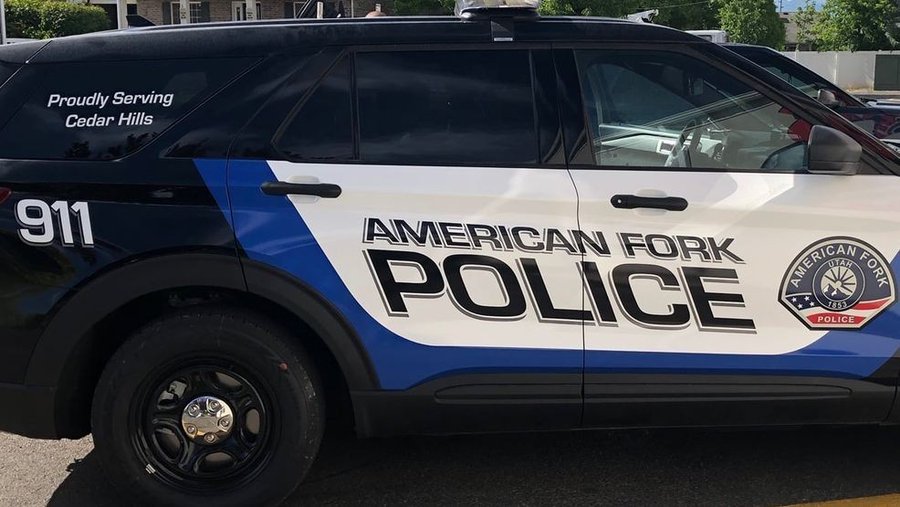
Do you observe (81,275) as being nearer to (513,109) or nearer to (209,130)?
(209,130)

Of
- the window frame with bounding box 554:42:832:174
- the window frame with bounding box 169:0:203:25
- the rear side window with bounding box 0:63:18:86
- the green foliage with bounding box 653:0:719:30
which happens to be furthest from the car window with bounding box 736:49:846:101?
the window frame with bounding box 169:0:203:25

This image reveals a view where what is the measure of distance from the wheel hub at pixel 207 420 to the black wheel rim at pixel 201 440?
12mm

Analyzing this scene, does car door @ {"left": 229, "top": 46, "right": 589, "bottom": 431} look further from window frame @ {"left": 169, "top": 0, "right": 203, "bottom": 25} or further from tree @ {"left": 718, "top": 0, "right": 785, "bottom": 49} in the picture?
window frame @ {"left": 169, "top": 0, "right": 203, "bottom": 25}

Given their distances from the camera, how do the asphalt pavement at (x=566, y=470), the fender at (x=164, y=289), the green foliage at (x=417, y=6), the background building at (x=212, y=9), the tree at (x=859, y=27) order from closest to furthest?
1. the fender at (x=164, y=289)
2. the asphalt pavement at (x=566, y=470)
3. the green foliage at (x=417, y=6)
4. the tree at (x=859, y=27)
5. the background building at (x=212, y=9)

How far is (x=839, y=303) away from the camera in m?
2.98

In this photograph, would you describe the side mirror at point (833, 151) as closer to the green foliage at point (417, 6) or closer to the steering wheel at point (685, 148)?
the steering wheel at point (685, 148)

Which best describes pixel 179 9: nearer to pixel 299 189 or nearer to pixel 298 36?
pixel 298 36

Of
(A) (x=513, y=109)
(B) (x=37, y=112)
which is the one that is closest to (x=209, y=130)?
(B) (x=37, y=112)

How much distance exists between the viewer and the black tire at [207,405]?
2941mm

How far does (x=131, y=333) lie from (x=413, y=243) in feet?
3.56

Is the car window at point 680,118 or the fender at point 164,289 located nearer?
the fender at point 164,289

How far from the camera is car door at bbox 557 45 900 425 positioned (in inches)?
116

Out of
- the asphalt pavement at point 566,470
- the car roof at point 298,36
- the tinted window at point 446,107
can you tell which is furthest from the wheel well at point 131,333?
the car roof at point 298,36

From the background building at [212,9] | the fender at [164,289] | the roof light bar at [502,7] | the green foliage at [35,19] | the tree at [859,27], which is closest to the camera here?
the fender at [164,289]
